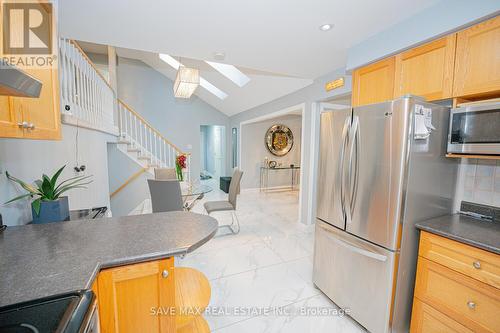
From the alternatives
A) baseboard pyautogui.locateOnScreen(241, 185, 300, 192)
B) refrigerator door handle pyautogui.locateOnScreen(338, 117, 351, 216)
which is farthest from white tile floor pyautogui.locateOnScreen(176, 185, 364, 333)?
baseboard pyautogui.locateOnScreen(241, 185, 300, 192)

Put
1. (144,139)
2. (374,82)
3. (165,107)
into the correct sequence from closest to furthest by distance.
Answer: (374,82), (144,139), (165,107)

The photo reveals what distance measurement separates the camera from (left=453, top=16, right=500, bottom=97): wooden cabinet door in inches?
51.3

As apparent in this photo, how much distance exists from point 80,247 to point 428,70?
252 cm

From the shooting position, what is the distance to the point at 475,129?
1.40 metres

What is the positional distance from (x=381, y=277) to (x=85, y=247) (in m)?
1.83

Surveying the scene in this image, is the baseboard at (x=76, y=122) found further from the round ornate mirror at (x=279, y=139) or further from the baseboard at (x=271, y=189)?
the round ornate mirror at (x=279, y=139)

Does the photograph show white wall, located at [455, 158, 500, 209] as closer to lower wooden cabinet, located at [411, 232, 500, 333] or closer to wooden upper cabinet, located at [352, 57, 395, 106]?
lower wooden cabinet, located at [411, 232, 500, 333]

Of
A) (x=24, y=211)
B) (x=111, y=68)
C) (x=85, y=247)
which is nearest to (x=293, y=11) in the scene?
(x=85, y=247)

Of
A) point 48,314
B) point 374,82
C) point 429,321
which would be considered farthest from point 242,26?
point 429,321

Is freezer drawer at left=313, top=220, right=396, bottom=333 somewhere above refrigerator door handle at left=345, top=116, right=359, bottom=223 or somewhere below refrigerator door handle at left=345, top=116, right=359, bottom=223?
below

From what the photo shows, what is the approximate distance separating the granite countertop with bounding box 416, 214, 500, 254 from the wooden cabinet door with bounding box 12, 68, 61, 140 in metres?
2.32

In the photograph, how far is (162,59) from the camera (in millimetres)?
5379

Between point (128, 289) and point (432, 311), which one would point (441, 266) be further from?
point (128, 289)

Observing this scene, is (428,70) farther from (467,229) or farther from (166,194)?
(166,194)
